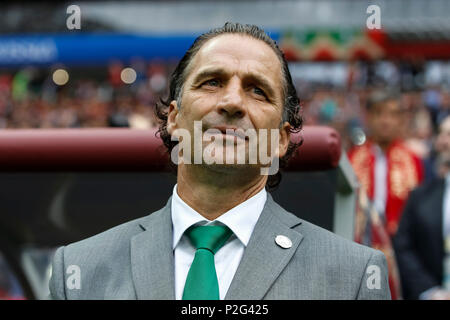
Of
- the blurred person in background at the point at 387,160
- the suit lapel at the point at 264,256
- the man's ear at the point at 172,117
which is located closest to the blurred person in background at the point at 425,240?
the blurred person in background at the point at 387,160

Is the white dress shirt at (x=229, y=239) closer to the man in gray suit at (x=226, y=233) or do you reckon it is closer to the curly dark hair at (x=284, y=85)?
the man in gray suit at (x=226, y=233)

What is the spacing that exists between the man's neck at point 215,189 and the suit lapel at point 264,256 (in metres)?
0.07

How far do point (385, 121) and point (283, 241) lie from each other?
3.25 m

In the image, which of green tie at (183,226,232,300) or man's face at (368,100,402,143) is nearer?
green tie at (183,226,232,300)

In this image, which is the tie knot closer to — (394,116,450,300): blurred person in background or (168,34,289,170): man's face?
(168,34,289,170): man's face

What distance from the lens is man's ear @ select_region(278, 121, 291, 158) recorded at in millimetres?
1672

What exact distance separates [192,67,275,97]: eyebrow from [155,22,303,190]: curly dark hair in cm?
9

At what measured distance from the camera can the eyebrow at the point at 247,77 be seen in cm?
156

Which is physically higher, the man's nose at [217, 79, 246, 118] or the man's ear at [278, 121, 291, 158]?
the man's nose at [217, 79, 246, 118]

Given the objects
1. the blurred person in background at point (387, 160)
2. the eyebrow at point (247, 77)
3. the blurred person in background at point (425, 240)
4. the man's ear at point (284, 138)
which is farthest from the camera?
the blurred person in background at point (387, 160)

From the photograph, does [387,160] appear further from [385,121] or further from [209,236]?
[209,236]

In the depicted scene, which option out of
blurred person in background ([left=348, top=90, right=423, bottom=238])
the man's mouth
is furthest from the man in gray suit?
blurred person in background ([left=348, top=90, right=423, bottom=238])
